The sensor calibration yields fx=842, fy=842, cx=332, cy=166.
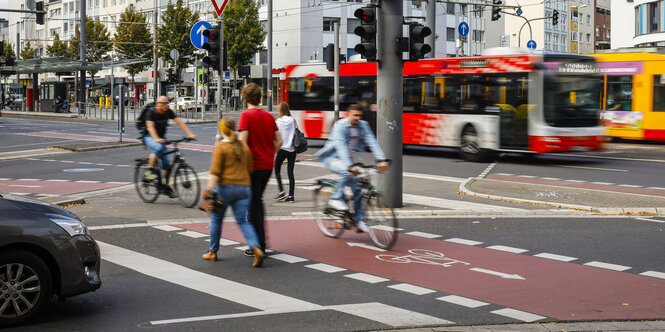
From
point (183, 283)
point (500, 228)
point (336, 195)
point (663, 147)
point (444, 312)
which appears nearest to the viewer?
point (444, 312)

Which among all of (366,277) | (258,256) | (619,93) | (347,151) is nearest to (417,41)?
(347,151)

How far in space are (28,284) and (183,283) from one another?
1.83 metres

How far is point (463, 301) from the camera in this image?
23.4 ft

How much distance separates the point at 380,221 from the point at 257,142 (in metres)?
1.77

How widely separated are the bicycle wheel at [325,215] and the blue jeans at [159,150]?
12.8 feet

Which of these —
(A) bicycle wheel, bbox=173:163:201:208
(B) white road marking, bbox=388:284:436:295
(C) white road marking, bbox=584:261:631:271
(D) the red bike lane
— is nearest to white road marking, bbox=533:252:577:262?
(D) the red bike lane

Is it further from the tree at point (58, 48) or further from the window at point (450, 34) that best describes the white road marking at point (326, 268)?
the tree at point (58, 48)

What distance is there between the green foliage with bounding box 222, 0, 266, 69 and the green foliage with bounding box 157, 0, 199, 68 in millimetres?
3162

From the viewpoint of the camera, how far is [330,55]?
19906 mm

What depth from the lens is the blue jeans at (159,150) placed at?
1348 centimetres

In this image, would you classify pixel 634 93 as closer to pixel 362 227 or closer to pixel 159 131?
pixel 159 131

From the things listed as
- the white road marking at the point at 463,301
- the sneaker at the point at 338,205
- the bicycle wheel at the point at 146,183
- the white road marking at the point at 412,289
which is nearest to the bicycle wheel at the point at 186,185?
the bicycle wheel at the point at 146,183

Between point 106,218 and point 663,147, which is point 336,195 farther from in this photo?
point 663,147

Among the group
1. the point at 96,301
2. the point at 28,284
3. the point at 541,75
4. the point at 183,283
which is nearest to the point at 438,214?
the point at 183,283
